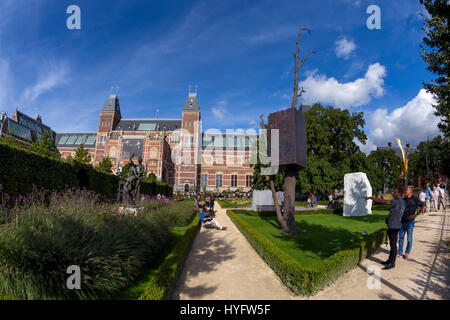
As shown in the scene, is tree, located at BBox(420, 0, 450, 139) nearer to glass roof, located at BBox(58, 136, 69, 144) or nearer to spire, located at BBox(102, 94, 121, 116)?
spire, located at BBox(102, 94, 121, 116)

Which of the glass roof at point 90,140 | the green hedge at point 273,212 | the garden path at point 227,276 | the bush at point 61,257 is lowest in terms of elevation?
the green hedge at point 273,212

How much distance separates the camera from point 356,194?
14.1 m

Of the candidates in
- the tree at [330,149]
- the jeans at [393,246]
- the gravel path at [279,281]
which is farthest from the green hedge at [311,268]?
the tree at [330,149]

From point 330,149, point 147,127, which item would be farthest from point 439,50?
point 147,127

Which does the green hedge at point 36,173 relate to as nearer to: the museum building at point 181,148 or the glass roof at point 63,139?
the museum building at point 181,148

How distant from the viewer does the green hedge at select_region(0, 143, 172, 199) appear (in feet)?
30.7

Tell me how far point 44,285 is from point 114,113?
194ft

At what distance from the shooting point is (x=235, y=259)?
231 inches

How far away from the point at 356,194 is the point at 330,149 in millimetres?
10859

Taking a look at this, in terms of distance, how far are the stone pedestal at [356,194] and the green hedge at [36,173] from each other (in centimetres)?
1438

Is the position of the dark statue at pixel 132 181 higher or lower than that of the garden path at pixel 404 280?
higher

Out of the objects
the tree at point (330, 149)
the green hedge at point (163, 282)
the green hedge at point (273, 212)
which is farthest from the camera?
the tree at point (330, 149)

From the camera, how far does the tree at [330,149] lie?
22531 mm
